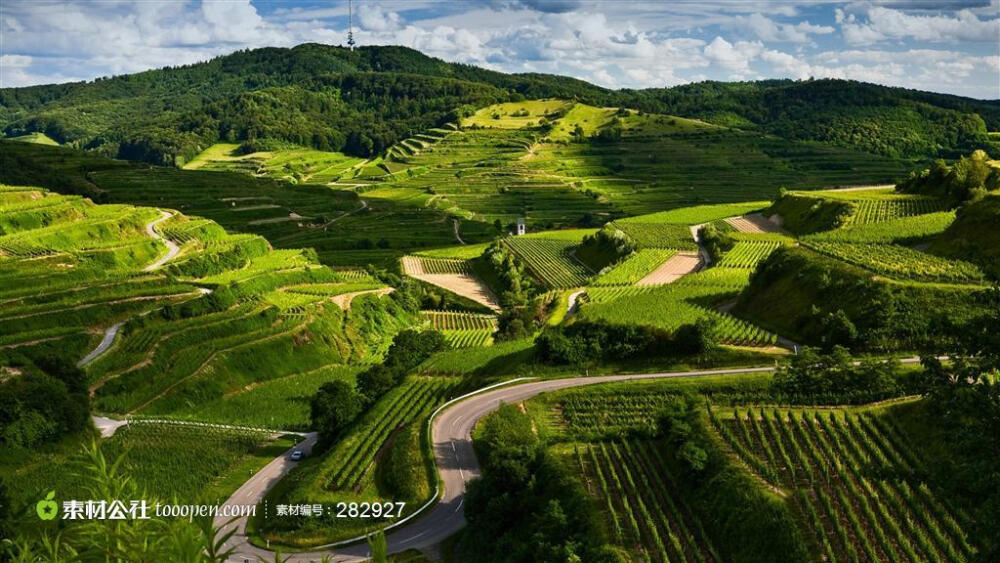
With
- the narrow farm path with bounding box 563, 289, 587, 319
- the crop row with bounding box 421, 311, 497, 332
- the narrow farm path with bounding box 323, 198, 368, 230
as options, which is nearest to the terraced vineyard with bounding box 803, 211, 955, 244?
the narrow farm path with bounding box 563, 289, 587, 319

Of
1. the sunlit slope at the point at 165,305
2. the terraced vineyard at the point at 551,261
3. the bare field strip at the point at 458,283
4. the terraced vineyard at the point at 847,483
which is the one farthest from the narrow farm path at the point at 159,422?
the terraced vineyard at the point at 551,261

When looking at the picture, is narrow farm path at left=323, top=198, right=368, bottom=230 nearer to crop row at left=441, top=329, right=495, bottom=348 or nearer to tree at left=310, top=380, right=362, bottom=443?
crop row at left=441, top=329, right=495, bottom=348

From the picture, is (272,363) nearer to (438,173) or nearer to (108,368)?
(108,368)

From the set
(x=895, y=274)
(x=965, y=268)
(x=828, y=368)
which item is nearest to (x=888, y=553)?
(x=828, y=368)

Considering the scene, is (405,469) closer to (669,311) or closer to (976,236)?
(669,311)

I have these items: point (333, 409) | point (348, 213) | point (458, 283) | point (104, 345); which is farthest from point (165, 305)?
point (348, 213)

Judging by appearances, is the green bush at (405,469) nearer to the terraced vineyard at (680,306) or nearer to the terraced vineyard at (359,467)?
the terraced vineyard at (359,467)

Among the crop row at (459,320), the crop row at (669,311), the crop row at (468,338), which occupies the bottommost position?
the crop row at (459,320)
